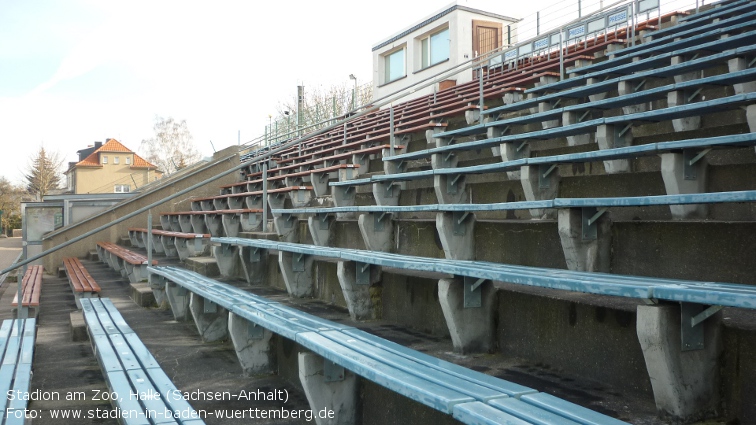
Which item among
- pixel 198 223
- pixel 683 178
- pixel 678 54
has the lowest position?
pixel 198 223

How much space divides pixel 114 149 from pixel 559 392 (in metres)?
51.8

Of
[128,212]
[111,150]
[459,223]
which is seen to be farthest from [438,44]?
[111,150]

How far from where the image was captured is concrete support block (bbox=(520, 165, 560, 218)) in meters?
3.34

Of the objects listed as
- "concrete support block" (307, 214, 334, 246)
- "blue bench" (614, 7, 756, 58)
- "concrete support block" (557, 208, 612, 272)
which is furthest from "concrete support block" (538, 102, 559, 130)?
"concrete support block" (557, 208, 612, 272)

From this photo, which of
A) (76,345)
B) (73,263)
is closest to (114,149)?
(73,263)

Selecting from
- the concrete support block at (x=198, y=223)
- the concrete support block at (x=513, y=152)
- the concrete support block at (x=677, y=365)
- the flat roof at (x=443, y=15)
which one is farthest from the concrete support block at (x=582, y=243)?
the flat roof at (x=443, y=15)

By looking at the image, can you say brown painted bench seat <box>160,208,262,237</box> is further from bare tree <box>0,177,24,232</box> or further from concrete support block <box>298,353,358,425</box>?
bare tree <box>0,177,24,232</box>

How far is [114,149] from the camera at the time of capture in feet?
160

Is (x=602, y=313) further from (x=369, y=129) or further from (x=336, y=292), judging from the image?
(x=369, y=129)

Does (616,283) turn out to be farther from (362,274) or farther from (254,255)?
(254,255)

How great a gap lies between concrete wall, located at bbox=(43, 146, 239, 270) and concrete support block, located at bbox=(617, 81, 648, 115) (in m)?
7.29

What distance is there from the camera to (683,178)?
2.65m

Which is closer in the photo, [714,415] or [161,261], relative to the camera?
[714,415]

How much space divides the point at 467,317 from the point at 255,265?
285cm
